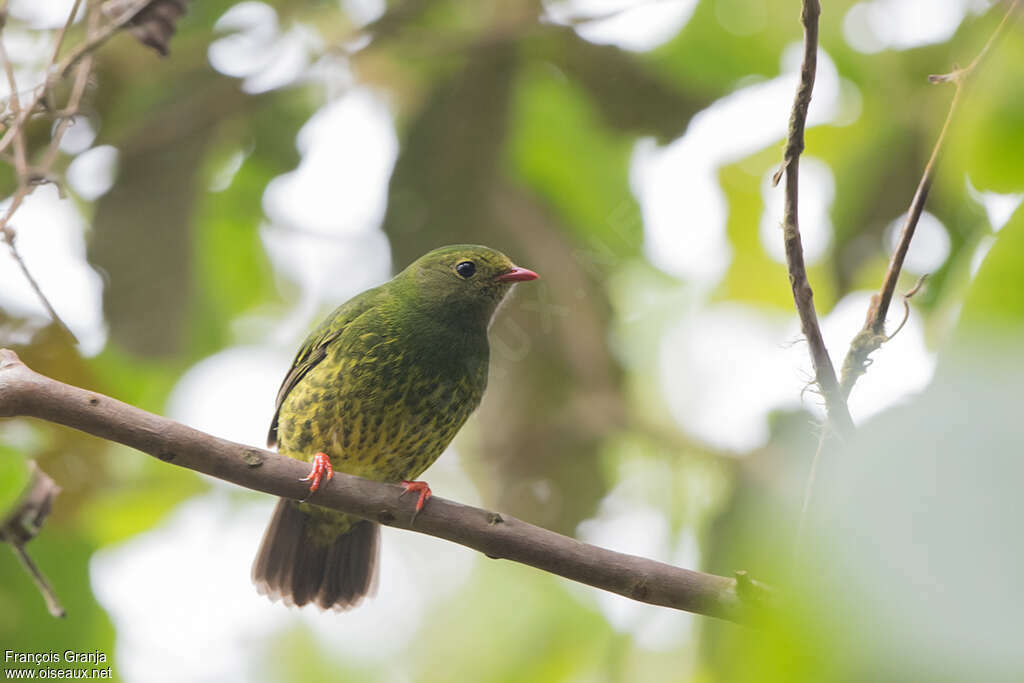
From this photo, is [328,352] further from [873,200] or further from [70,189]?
[873,200]

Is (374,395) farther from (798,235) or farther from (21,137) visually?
(798,235)

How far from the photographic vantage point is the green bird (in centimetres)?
314

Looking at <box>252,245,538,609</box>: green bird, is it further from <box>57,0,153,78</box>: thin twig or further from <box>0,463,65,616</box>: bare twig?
<box>57,0,153,78</box>: thin twig

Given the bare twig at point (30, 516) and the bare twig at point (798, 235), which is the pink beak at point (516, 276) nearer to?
the bare twig at point (30, 516)

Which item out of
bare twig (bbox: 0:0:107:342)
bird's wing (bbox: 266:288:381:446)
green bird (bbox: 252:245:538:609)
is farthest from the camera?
bird's wing (bbox: 266:288:381:446)

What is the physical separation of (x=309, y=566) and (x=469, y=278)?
1.12 m

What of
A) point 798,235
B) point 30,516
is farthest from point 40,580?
point 798,235

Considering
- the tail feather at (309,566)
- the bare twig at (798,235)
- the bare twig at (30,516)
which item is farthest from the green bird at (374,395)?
the bare twig at (798,235)

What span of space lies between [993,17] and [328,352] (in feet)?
6.82

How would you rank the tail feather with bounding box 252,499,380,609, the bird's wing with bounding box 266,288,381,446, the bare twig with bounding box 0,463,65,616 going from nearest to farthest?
the bare twig with bounding box 0,463,65,616 < the bird's wing with bounding box 266,288,381,446 < the tail feather with bounding box 252,499,380,609

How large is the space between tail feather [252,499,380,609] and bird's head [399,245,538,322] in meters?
0.83

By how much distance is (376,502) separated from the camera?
2318 millimetres

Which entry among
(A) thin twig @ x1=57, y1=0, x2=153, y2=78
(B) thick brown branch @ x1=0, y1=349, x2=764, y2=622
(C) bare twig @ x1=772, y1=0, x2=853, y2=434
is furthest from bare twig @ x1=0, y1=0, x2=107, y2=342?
(C) bare twig @ x1=772, y1=0, x2=853, y2=434

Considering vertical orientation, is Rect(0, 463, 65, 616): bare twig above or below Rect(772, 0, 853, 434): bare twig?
below
